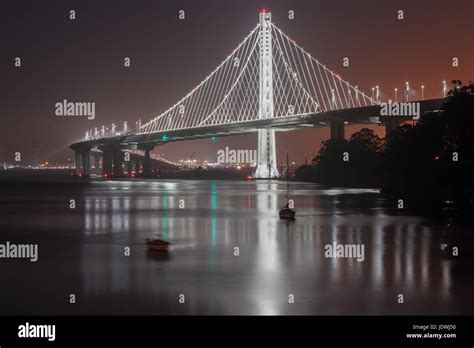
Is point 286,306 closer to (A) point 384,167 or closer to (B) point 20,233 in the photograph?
(B) point 20,233

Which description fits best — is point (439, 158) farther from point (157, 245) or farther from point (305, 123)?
point (305, 123)

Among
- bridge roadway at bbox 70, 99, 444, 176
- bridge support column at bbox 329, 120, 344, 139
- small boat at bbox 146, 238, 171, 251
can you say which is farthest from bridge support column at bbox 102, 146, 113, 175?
small boat at bbox 146, 238, 171, 251

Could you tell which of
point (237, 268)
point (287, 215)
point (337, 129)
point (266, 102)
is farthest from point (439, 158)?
point (266, 102)

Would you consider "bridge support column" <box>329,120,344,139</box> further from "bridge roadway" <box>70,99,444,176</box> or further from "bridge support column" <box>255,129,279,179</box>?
"bridge support column" <box>255,129,279,179</box>

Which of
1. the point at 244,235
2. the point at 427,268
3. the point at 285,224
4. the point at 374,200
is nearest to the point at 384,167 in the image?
the point at 374,200

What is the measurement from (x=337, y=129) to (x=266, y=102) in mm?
15606

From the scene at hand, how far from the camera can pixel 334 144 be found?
95.6m

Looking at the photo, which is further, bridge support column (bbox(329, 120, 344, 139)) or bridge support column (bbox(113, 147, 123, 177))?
bridge support column (bbox(113, 147, 123, 177))

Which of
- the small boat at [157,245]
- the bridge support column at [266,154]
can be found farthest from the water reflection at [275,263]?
the bridge support column at [266,154]

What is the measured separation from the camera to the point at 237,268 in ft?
82.2

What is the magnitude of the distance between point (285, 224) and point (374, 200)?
1801cm

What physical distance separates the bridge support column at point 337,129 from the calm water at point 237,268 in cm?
4977

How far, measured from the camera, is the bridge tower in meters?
103

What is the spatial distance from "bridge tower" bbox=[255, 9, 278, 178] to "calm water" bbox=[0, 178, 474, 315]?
5935 cm
